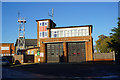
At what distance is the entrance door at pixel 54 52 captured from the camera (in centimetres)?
3939

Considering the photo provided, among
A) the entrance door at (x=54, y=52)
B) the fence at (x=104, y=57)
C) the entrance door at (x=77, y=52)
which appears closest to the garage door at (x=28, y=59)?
the entrance door at (x=54, y=52)

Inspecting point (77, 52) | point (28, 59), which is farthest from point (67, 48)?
point (28, 59)

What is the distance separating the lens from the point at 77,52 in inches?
1501

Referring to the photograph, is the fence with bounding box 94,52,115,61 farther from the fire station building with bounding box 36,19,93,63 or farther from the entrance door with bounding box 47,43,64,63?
the entrance door with bounding box 47,43,64,63

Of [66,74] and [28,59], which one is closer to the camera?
[66,74]

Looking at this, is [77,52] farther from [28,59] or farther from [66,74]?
[66,74]

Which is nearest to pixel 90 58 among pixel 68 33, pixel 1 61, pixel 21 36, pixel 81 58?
pixel 81 58

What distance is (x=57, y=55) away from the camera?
3959 cm

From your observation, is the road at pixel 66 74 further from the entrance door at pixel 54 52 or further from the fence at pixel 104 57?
the entrance door at pixel 54 52

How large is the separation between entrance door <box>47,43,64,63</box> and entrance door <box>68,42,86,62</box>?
2.29 metres

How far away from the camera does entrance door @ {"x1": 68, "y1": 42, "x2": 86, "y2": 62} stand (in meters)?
37.9

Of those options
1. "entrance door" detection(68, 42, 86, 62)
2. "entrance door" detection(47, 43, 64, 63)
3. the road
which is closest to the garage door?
"entrance door" detection(47, 43, 64, 63)

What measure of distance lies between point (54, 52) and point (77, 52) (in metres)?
5.34

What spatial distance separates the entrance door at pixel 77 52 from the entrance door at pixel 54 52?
7.51ft
